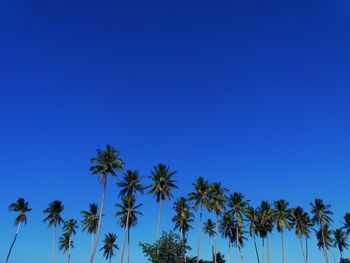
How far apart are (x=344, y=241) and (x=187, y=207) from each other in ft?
222

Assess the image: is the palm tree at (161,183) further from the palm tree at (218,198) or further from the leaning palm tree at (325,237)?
the leaning palm tree at (325,237)

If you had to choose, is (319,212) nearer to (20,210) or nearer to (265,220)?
(265,220)

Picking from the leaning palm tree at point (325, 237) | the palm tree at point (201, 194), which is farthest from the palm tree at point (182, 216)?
the leaning palm tree at point (325, 237)

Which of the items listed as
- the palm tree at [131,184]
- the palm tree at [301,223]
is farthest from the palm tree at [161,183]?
the palm tree at [301,223]

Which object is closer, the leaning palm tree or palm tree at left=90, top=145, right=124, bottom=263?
palm tree at left=90, top=145, right=124, bottom=263

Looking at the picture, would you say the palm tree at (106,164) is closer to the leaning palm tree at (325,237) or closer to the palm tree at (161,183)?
the palm tree at (161,183)

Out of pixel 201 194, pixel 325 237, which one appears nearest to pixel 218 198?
pixel 201 194

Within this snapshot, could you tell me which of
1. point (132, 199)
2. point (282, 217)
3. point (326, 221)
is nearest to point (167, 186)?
point (132, 199)

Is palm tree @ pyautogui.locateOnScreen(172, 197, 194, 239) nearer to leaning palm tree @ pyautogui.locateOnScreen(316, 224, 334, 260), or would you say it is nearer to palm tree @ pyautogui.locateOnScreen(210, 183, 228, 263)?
palm tree @ pyautogui.locateOnScreen(210, 183, 228, 263)

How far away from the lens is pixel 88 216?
3354 inches

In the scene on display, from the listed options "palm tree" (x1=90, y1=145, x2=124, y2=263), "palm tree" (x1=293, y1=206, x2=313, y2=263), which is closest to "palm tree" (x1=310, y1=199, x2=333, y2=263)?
"palm tree" (x1=293, y1=206, x2=313, y2=263)

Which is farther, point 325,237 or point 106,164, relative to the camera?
point 325,237

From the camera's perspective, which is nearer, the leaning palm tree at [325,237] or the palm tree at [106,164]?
the palm tree at [106,164]

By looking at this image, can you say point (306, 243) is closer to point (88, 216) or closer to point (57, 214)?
point (88, 216)
